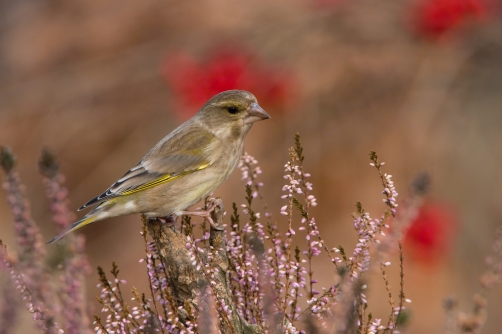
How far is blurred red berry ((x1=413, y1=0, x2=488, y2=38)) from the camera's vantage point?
7770mm

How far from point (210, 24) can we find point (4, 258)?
8.21 meters

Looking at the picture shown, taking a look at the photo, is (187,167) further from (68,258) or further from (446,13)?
(446,13)

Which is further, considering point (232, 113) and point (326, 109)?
point (326, 109)

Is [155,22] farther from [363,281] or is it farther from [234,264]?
[363,281]

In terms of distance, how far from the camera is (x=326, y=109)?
8672mm

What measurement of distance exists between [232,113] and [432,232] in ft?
11.3

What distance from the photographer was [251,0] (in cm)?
1000

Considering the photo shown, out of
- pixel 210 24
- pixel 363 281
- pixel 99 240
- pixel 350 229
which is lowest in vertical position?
pixel 363 281

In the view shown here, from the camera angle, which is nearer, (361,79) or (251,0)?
(361,79)

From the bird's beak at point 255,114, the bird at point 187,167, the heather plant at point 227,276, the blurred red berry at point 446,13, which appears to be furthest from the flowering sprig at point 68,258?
the blurred red berry at point 446,13

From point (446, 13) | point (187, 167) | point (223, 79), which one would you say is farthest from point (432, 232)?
point (187, 167)

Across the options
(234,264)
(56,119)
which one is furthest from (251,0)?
(234,264)

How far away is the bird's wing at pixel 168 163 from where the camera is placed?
4.46 metres

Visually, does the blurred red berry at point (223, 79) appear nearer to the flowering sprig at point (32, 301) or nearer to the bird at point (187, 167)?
the bird at point (187, 167)
